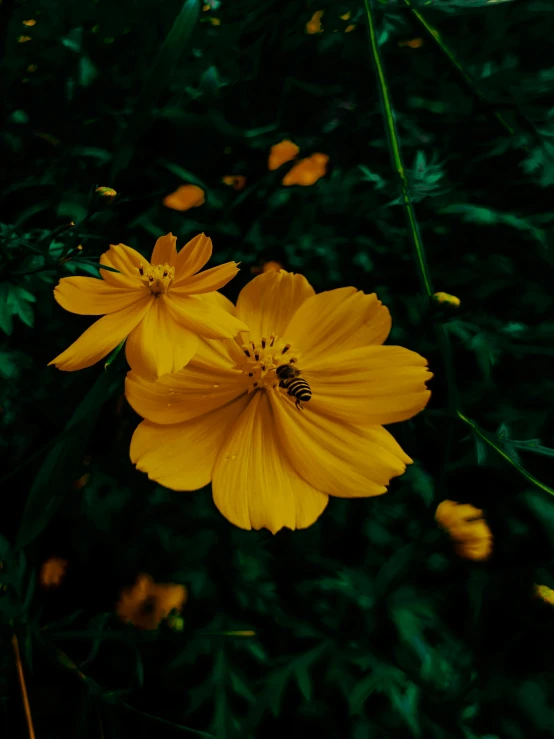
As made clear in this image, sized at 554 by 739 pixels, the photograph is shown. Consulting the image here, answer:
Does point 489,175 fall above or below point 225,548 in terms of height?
above

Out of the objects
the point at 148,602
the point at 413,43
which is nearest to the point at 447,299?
the point at 148,602

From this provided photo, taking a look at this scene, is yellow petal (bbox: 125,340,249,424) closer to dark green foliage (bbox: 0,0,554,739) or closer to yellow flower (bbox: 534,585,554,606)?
dark green foliage (bbox: 0,0,554,739)

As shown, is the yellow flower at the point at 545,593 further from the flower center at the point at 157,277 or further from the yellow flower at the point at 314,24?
the yellow flower at the point at 314,24

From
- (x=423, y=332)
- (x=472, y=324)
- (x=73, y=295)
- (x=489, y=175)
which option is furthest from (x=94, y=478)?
(x=489, y=175)

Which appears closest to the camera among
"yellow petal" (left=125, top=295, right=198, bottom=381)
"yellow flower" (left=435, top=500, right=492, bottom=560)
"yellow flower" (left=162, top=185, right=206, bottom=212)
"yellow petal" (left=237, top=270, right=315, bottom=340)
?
"yellow petal" (left=125, top=295, right=198, bottom=381)

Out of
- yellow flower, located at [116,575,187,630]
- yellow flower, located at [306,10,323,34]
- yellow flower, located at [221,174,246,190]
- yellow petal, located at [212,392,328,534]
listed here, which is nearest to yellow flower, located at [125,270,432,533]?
yellow petal, located at [212,392,328,534]

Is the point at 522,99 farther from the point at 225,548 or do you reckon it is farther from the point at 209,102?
the point at 225,548

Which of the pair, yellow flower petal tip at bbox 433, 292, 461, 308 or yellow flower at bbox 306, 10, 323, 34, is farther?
yellow flower at bbox 306, 10, 323, 34
